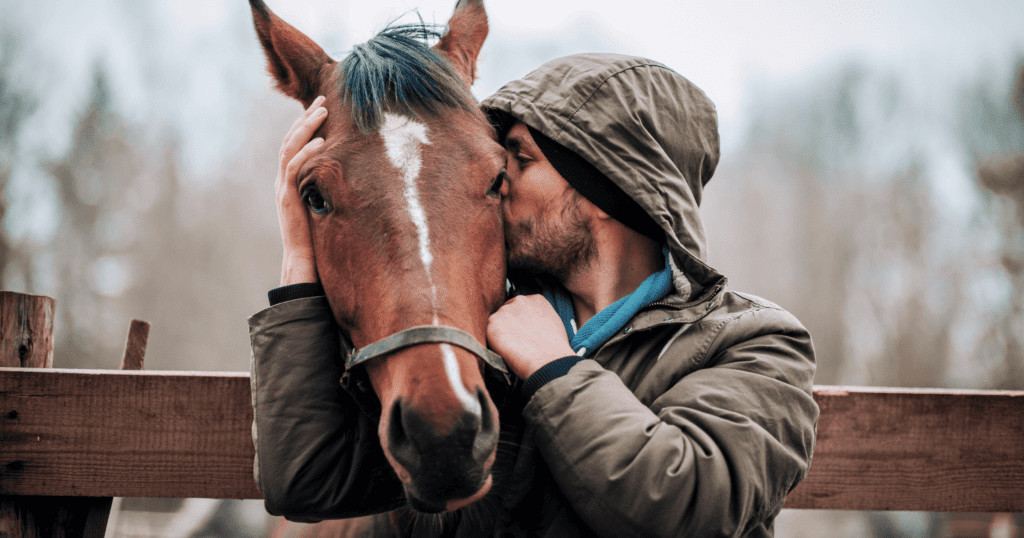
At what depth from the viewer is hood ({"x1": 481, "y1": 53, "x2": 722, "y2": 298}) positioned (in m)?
1.54

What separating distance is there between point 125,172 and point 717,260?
16636 mm

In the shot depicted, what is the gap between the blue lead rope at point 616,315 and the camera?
5.02ft

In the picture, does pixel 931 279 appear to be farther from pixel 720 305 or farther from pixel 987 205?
pixel 720 305

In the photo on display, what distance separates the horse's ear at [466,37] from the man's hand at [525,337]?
0.88 meters

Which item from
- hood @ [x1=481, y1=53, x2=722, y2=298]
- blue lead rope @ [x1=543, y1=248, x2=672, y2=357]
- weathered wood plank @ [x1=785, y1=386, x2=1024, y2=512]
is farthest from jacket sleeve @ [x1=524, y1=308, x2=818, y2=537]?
weathered wood plank @ [x1=785, y1=386, x2=1024, y2=512]

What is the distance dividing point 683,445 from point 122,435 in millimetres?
1721

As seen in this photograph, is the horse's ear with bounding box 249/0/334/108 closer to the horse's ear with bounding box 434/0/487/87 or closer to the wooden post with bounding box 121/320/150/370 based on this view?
the horse's ear with bounding box 434/0/487/87

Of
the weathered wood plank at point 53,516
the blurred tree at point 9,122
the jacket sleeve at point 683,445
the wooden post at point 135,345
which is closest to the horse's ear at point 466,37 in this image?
the jacket sleeve at point 683,445

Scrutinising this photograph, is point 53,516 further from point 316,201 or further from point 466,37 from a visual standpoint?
point 466,37

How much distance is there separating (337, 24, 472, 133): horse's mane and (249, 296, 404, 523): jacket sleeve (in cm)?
54

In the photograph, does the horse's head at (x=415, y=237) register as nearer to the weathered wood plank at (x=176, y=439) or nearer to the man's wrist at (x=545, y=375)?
the man's wrist at (x=545, y=375)

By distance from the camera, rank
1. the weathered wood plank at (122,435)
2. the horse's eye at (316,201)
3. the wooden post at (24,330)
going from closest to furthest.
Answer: the horse's eye at (316,201) < the weathered wood plank at (122,435) < the wooden post at (24,330)

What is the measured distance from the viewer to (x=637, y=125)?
157cm

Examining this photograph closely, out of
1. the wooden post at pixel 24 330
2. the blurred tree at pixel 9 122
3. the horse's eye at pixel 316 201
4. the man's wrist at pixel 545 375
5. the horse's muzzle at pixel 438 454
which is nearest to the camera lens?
the horse's muzzle at pixel 438 454
